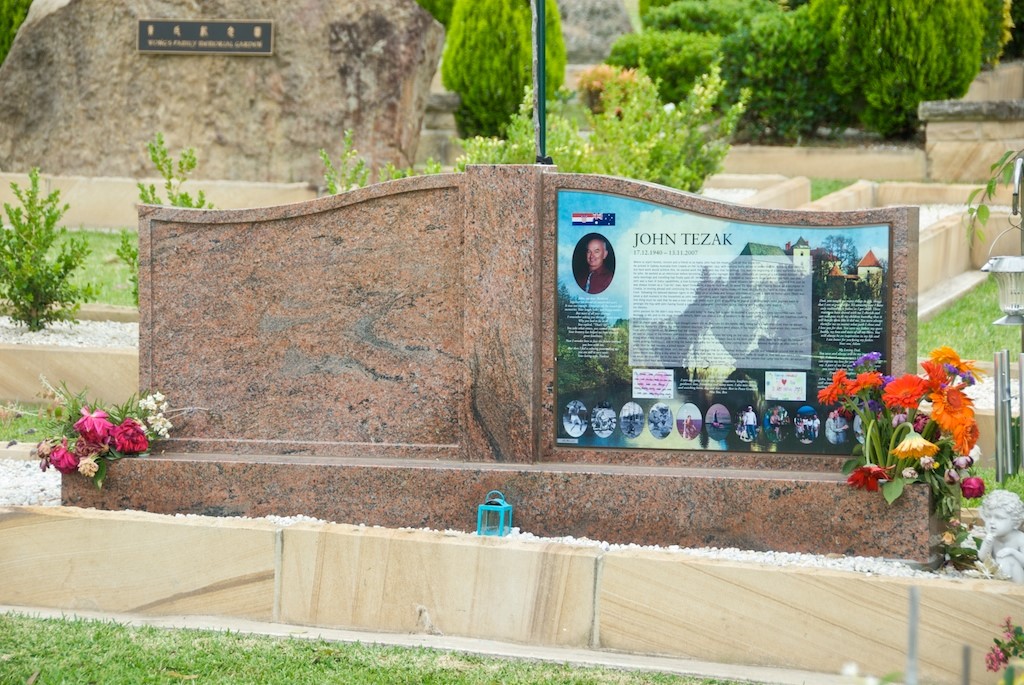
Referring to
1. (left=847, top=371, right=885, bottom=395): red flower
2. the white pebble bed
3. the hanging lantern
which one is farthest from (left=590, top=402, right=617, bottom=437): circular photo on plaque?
the hanging lantern

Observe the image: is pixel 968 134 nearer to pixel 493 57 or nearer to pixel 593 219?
pixel 493 57

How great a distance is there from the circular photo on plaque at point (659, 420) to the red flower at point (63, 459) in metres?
2.30

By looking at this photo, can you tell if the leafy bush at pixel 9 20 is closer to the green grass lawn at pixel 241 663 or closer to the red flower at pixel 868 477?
the green grass lawn at pixel 241 663

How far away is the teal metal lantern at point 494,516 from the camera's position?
17.6 ft

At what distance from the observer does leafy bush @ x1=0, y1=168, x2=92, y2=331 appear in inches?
353

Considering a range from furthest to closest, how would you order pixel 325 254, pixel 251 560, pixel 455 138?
pixel 455 138, pixel 325 254, pixel 251 560

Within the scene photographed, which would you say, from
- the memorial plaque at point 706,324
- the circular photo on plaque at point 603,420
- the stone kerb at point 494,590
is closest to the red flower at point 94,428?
the stone kerb at point 494,590

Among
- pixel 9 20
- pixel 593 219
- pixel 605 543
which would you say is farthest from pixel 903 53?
pixel 605 543

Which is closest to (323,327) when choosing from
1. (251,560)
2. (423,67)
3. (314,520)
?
(314,520)

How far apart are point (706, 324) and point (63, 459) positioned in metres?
2.59

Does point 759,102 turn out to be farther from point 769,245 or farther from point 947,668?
point 947,668

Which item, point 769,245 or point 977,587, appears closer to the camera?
point 977,587

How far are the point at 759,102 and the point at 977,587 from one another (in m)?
13.2

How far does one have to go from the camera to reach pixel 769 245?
5.43 m
